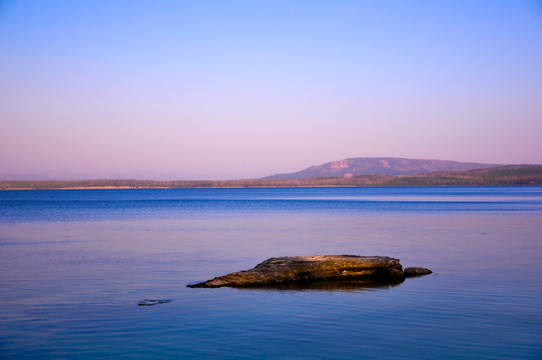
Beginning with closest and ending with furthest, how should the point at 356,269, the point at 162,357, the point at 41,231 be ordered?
the point at 162,357 < the point at 356,269 < the point at 41,231

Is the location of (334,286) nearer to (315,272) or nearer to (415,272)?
(315,272)

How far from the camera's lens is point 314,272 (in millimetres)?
15664

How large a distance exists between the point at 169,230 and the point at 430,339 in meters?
27.3

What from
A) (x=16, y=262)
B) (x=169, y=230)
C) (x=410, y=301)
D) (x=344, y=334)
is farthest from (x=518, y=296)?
(x=169, y=230)

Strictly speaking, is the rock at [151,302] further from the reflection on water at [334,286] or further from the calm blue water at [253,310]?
the reflection on water at [334,286]

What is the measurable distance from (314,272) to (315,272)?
28mm

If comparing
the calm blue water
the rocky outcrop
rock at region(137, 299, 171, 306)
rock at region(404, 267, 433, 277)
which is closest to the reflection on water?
the rocky outcrop

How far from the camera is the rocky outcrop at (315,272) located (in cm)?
1511

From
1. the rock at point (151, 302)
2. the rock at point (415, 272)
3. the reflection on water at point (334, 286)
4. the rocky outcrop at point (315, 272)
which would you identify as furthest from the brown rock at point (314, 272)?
the rock at point (151, 302)

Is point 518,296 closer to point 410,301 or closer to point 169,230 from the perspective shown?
point 410,301

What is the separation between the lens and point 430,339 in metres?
10.1

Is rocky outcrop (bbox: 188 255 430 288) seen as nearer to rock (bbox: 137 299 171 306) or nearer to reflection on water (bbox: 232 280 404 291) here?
reflection on water (bbox: 232 280 404 291)

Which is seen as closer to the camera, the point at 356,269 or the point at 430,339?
the point at 430,339

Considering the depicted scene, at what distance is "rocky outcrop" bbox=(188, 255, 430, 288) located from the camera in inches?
595
